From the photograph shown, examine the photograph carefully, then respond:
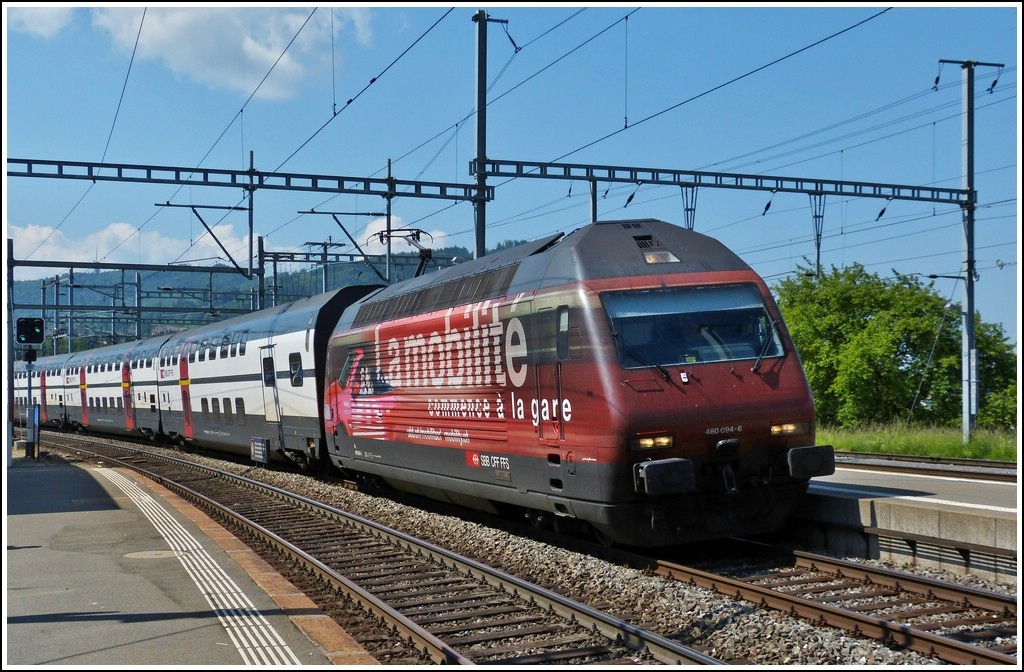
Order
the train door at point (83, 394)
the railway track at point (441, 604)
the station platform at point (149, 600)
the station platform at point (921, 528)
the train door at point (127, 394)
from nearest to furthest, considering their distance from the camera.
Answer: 1. the railway track at point (441, 604)
2. the station platform at point (149, 600)
3. the station platform at point (921, 528)
4. the train door at point (127, 394)
5. the train door at point (83, 394)

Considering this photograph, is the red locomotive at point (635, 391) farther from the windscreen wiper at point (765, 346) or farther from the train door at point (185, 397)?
the train door at point (185, 397)

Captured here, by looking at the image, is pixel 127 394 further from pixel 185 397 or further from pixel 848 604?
pixel 848 604

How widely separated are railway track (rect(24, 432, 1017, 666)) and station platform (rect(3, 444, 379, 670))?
2.19 ft

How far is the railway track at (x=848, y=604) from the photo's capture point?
722 centimetres

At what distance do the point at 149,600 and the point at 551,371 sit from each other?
4.27 metres

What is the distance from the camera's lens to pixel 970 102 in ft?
96.5

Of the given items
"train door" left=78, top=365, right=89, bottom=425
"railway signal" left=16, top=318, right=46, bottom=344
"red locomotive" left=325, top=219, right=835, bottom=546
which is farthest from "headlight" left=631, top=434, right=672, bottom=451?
"train door" left=78, top=365, right=89, bottom=425

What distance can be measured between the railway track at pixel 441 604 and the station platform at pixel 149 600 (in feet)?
1.45

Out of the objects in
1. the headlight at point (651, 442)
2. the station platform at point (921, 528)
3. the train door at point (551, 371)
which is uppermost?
the train door at point (551, 371)

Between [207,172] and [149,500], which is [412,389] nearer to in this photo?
[149,500]

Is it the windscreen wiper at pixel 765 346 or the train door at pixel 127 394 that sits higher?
the windscreen wiper at pixel 765 346

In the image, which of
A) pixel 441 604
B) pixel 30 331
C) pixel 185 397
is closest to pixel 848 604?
pixel 441 604

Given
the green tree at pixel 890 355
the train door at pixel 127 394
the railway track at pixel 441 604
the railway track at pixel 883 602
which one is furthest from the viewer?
the green tree at pixel 890 355

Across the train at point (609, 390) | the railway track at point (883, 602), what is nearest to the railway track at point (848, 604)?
the railway track at point (883, 602)
